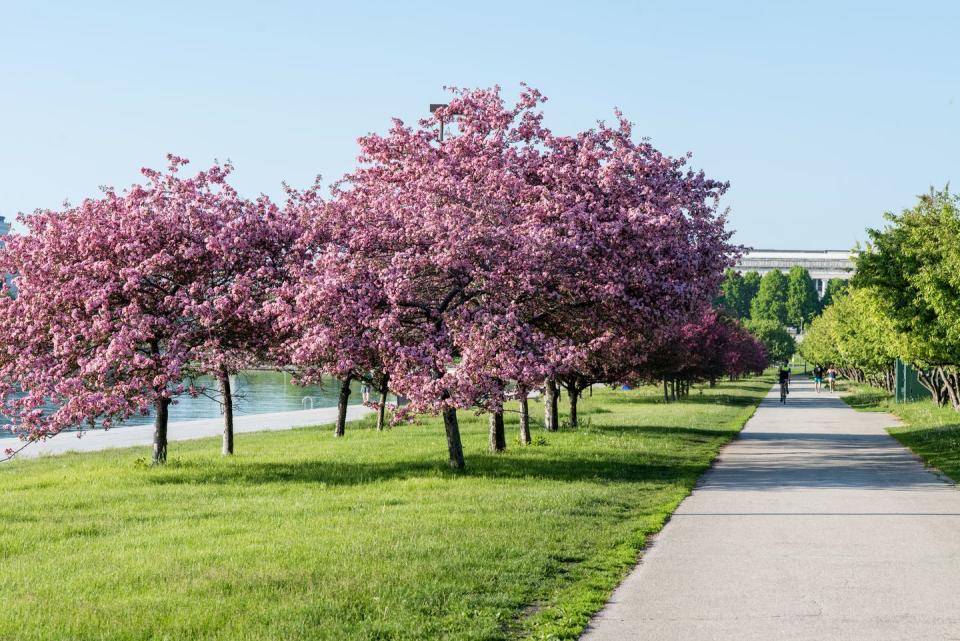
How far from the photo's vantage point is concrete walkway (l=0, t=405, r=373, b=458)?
28.5 metres

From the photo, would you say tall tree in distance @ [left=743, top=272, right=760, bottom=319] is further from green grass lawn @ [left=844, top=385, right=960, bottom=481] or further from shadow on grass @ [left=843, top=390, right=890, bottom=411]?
green grass lawn @ [left=844, top=385, right=960, bottom=481]

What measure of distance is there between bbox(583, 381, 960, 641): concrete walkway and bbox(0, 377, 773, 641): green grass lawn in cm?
46

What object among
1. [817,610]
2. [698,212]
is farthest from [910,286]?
[817,610]

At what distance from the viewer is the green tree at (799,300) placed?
509 ft

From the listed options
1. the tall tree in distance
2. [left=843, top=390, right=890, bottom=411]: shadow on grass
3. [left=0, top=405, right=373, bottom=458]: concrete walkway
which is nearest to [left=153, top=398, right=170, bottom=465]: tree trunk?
[left=0, top=405, right=373, bottom=458]: concrete walkway

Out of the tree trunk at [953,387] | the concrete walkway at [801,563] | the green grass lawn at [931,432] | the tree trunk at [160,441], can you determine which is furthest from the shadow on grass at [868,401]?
the tree trunk at [160,441]

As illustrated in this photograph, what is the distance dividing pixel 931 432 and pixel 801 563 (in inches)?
794

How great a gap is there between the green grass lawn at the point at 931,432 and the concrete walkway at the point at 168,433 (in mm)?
18648

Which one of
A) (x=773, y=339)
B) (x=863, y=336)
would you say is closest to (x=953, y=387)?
(x=863, y=336)

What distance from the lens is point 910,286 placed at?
29.6m

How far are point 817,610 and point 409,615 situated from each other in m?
3.15

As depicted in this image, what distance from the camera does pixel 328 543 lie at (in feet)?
36.9

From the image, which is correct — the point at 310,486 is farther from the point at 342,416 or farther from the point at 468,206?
the point at 342,416

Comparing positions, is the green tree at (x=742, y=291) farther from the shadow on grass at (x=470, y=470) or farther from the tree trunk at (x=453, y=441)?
the tree trunk at (x=453, y=441)
